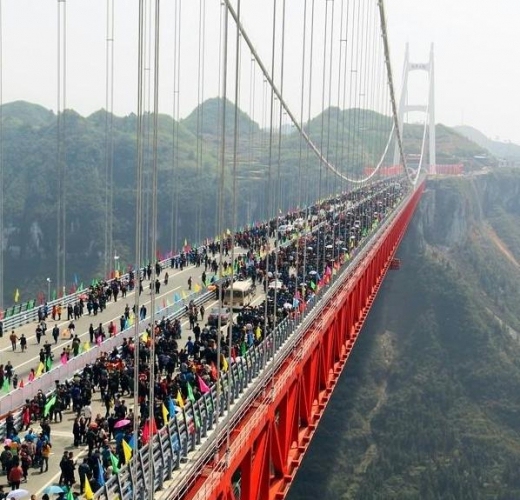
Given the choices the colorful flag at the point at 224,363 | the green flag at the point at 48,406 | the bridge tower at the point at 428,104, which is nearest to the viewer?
the green flag at the point at 48,406

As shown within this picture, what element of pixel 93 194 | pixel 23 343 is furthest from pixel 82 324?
pixel 93 194

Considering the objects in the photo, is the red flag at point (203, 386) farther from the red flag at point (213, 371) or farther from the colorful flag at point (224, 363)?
the colorful flag at point (224, 363)

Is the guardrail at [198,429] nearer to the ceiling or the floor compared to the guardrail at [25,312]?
nearer to the ceiling

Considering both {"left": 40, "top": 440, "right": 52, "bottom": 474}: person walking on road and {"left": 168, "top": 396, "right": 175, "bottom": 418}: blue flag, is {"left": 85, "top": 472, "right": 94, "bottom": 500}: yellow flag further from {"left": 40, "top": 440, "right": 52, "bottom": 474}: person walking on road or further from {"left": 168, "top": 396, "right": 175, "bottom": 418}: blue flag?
{"left": 40, "top": 440, "right": 52, "bottom": 474}: person walking on road

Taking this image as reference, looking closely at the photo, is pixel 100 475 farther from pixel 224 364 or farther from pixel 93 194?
pixel 93 194

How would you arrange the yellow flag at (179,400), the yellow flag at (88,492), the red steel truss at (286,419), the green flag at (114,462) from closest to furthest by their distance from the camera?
1. the yellow flag at (88,492)
2. the green flag at (114,462)
3. the red steel truss at (286,419)
4. the yellow flag at (179,400)

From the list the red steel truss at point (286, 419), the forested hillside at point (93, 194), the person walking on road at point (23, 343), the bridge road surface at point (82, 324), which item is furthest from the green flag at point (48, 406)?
the forested hillside at point (93, 194)

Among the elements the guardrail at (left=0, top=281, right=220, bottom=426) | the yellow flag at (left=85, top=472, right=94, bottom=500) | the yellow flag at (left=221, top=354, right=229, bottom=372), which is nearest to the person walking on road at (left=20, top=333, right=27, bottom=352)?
the guardrail at (left=0, top=281, right=220, bottom=426)
